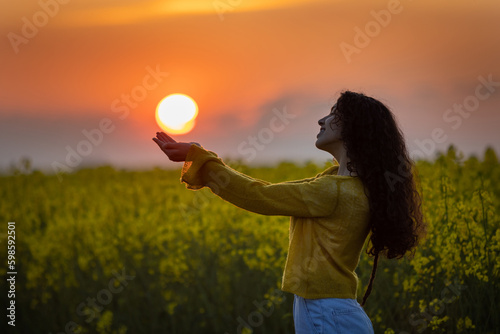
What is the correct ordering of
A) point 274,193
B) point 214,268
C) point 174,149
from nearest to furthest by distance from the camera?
1. point 274,193
2. point 174,149
3. point 214,268

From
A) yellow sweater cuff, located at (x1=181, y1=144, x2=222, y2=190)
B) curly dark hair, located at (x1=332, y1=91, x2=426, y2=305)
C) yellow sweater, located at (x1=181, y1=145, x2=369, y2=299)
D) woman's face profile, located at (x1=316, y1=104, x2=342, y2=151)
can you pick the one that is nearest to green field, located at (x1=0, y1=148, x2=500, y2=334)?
curly dark hair, located at (x1=332, y1=91, x2=426, y2=305)

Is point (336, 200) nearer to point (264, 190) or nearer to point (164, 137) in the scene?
point (264, 190)

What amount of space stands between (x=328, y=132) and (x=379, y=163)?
0.25 metres

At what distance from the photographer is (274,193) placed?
2316mm

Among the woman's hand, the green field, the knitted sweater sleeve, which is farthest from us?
the green field

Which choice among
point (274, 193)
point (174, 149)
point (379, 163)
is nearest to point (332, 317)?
point (274, 193)

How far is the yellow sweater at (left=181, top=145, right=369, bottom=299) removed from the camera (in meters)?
2.32

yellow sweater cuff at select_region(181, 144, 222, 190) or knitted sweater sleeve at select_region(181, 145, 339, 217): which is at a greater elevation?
yellow sweater cuff at select_region(181, 144, 222, 190)

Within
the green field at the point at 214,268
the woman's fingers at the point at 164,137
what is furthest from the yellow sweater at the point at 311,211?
the green field at the point at 214,268

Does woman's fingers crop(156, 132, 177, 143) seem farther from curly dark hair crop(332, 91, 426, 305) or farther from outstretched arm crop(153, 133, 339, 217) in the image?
curly dark hair crop(332, 91, 426, 305)

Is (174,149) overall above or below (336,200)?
above

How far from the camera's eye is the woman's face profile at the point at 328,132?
2.51 metres

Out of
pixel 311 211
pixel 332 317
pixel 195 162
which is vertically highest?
pixel 195 162

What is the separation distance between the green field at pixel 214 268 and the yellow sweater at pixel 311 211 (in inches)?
64.4
